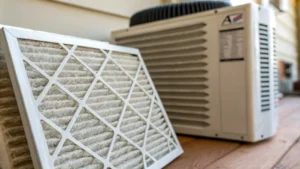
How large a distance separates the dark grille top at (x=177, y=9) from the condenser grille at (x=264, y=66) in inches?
6.8

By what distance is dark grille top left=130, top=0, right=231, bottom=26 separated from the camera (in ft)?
2.89

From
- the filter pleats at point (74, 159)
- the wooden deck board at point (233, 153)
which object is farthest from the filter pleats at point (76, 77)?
the wooden deck board at point (233, 153)

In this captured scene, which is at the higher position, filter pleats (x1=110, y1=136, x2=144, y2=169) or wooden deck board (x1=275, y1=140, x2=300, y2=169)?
filter pleats (x1=110, y1=136, x2=144, y2=169)

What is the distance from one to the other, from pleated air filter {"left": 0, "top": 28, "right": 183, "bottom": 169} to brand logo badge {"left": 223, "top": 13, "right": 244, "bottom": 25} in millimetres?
342

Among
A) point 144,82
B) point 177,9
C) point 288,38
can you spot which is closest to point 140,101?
point 144,82

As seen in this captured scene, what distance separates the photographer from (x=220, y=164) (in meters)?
0.61

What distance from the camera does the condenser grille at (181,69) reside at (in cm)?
83

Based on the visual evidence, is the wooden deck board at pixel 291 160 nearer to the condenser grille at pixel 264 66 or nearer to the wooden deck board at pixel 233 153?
the wooden deck board at pixel 233 153

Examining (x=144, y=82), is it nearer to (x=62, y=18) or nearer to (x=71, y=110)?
(x=71, y=110)

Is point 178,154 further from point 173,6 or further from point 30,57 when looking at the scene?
point 173,6

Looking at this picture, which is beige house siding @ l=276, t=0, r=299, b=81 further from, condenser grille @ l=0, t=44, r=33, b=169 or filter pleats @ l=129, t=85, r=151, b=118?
condenser grille @ l=0, t=44, r=33, b=169

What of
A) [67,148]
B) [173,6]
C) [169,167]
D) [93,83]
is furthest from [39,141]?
[173,6]

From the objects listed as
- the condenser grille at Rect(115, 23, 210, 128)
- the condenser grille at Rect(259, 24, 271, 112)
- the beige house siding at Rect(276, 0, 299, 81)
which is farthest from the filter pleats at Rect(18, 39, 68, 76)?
the beige house siding at Rect(276, 0, 299, 81)

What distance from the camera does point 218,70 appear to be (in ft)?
2.62
